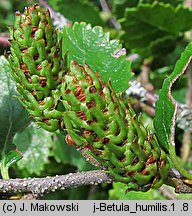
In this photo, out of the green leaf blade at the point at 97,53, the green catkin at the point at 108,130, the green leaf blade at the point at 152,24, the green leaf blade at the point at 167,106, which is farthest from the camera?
the green leaf blade at the point at 152,24

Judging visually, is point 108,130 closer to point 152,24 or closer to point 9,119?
point 9,119

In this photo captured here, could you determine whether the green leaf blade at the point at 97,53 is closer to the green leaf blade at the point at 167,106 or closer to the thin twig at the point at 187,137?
the green leaf blade at the point at 167,106

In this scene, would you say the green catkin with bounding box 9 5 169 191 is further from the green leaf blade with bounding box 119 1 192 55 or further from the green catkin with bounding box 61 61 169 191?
the green leaf blade with bounding box 119 1 192 55

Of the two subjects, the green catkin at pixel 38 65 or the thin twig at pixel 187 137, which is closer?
the green catkin at pixel 38 65

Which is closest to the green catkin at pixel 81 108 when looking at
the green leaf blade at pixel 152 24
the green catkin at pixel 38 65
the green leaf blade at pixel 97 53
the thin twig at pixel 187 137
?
the green catkin at pixel 38 65

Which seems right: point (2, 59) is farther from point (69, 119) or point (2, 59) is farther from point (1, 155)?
point (69, 119)

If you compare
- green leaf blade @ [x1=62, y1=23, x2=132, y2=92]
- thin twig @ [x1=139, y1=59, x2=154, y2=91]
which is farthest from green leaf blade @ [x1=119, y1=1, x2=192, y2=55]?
green leaf blade @ [x1=62, y1=23, x2=132, y2=92]

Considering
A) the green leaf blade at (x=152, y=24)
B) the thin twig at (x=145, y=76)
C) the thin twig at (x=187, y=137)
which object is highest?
the green leaf blade at (x=152, y=24)
